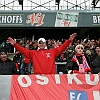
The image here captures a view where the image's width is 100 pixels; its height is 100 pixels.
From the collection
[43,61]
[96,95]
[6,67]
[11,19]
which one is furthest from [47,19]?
[96,95]

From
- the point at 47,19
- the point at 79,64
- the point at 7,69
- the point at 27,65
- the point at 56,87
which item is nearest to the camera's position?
the point at 56,87

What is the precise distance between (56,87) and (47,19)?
15.1 metres

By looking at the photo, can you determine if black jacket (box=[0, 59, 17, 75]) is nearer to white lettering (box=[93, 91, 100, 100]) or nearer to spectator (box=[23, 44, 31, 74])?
white lettering (box=[93, 91, 100, 100])

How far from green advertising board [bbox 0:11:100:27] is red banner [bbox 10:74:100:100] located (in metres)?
14.3

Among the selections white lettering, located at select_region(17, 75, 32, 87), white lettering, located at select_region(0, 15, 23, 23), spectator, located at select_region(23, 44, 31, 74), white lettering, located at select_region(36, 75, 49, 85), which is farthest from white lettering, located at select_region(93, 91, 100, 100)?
white lettering, located at select_region(0, 15, 23, 23)

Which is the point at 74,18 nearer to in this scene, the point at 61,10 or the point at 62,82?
the point at 61,10

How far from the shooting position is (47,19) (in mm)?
21203

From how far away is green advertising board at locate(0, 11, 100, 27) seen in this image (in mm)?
20594

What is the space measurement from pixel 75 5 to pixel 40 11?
269 cm

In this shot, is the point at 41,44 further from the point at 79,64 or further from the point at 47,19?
the point at 47,19

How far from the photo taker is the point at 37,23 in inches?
811

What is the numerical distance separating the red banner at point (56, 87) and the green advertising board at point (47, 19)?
1426 centimetres

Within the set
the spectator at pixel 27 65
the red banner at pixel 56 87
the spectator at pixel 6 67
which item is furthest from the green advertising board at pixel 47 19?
the red banner at pixel 56 87

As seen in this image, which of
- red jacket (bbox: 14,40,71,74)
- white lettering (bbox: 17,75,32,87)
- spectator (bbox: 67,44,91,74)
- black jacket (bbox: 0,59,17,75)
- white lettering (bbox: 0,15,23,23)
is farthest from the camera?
white lettering (bbox: 0,15,23,23)
